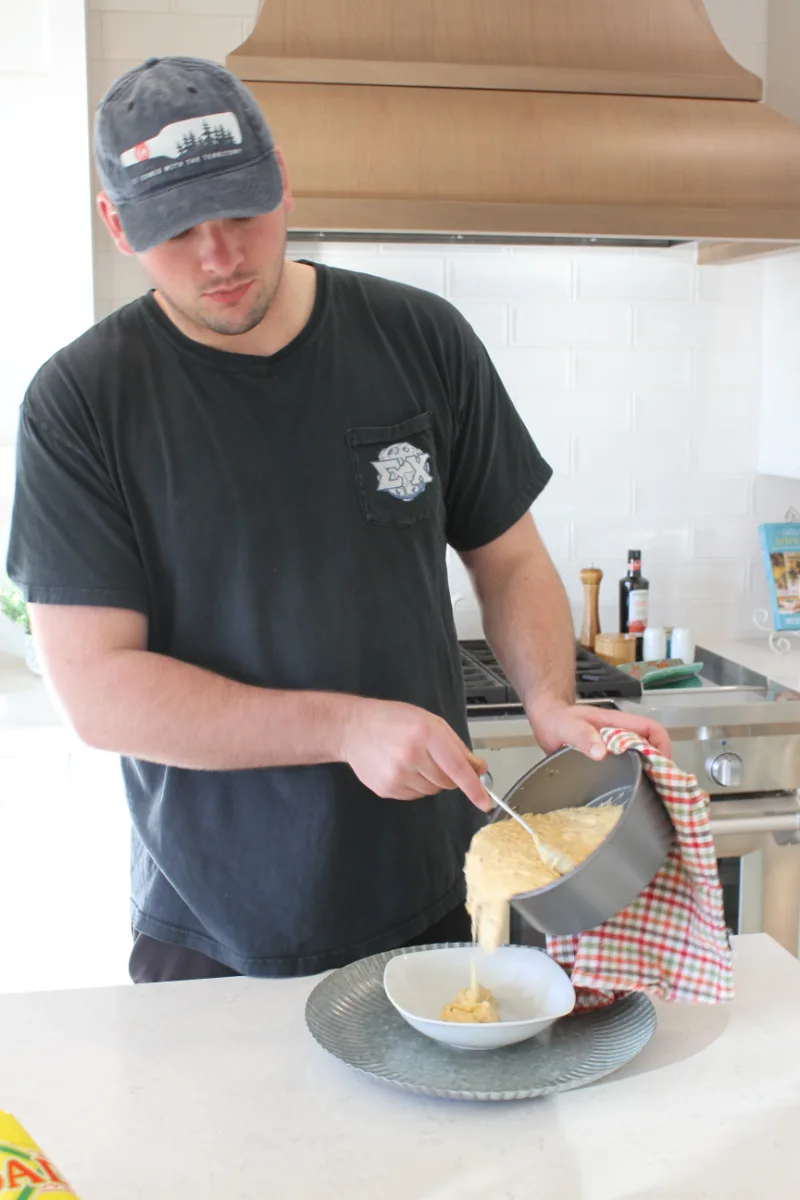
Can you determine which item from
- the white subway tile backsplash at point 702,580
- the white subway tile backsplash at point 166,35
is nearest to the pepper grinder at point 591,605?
the white subway tile backsplash at point 702,580

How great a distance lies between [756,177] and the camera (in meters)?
2.19

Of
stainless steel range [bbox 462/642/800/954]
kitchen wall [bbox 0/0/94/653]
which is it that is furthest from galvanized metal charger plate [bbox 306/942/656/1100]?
kitchen wall [bbox 0/0/94/653]

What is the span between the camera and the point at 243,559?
4.72ft

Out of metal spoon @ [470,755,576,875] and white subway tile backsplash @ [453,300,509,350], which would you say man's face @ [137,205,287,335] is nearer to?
metal spoon @ [470,755,576,875]

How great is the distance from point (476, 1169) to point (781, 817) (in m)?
Result: 1.57

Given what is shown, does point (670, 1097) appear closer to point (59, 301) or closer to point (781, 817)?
point (781, 817)

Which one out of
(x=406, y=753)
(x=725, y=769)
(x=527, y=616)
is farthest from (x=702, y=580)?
(x=406, y=753)

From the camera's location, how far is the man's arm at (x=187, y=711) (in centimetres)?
126

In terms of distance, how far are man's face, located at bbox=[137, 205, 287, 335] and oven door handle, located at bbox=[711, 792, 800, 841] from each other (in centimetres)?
140

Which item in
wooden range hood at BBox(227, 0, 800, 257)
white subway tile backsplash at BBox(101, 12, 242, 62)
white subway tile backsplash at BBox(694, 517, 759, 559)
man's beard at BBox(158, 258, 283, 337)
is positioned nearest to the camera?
man's beard at BBox(158, 258, 283, 337)

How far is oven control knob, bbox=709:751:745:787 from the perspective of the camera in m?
2.37

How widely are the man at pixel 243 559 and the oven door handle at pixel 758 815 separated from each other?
3.15 ft

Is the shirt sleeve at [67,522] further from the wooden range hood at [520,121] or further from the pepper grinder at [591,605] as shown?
the pepper grinder at [591,605]

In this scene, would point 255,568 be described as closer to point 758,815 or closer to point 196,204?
point 196,204
